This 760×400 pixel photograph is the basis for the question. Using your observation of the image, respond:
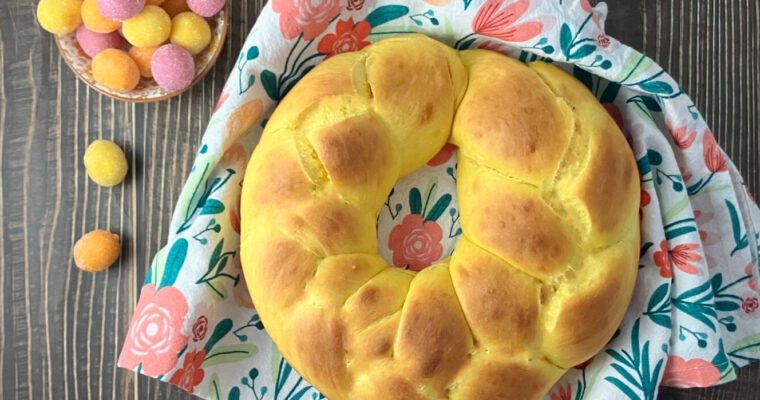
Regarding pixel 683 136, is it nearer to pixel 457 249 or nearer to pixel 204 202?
pixel 457 249

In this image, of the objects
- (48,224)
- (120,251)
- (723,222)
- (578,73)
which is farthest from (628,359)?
(48,224)

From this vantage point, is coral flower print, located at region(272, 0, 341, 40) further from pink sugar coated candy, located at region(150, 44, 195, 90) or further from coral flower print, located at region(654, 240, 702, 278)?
coral flower print, located at region(654, 240, 702, 278)

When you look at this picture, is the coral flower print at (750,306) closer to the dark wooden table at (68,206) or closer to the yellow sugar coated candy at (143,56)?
the dark wooden table at (68,206)

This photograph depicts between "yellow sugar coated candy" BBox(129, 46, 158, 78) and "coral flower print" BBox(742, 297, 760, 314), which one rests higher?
"yellow sugar coated candy" BBox(129, 46, 158, 78)

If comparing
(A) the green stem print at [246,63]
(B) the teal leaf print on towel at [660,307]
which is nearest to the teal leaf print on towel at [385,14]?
(A) the green stem print at [246,63]

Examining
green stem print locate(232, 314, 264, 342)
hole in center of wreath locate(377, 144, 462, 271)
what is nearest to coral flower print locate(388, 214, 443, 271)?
hole in center of wreath locate(377, 144, 462, 271)

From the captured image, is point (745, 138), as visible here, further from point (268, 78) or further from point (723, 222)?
point (268, 78)
